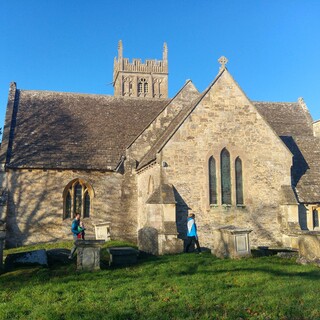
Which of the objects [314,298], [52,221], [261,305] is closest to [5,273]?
[261,305]

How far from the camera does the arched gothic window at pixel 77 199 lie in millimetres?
21547

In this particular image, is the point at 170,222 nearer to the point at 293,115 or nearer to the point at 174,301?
the point at 174,301

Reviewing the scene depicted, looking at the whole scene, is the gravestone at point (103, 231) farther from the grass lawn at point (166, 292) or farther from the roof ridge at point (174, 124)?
the grass lawn at point (166, 292)

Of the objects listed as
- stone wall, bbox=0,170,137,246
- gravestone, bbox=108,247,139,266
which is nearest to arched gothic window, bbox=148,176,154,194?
stone wall, bbox=0,170,137,246

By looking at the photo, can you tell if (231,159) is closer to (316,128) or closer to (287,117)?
(316,128)

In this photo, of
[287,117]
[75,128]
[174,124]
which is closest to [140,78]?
[287,117]

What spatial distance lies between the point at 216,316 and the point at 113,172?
49.4 feet

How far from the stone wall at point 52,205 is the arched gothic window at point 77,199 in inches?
11.0

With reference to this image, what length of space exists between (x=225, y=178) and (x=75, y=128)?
1087 centimetres

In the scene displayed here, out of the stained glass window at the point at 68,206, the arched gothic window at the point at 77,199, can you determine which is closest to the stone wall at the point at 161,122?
the arched gothic window at the point at 77,199

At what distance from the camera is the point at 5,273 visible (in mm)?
10648

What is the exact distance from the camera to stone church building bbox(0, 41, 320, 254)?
17.4 meters

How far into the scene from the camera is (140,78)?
54094 millimetres

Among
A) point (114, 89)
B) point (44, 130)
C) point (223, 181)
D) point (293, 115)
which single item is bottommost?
point (223, 181)
